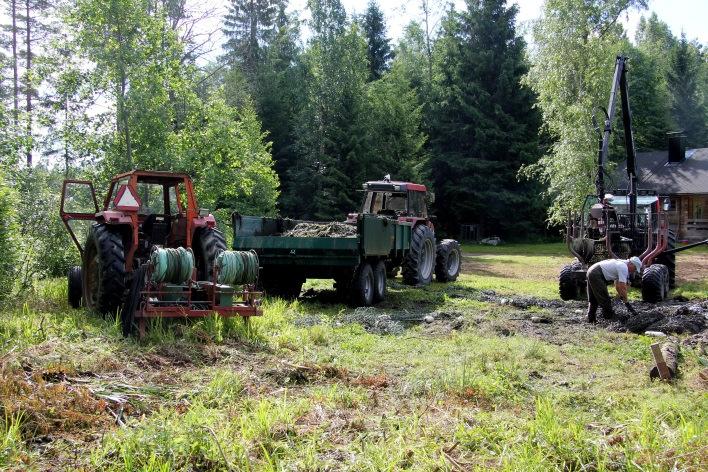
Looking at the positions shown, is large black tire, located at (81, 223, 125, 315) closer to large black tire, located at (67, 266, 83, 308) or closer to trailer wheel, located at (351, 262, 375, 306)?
large black tire, located at (67, 266, 83, 308)

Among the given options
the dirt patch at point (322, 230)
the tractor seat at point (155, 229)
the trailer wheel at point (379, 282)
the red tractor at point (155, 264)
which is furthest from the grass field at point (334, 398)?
the dirt patch at point (322, 230)

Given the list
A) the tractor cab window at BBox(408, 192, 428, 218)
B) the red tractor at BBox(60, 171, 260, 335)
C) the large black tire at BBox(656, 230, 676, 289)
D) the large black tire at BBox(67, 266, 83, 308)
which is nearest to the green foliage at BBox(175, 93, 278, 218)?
the tractor cab window at BBox(408, 192, 428, 218)

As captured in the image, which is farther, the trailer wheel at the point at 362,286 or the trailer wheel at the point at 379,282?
the trailer wheel at the point at 379,282

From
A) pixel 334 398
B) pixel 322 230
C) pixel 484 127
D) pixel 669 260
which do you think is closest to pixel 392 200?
pixel 322 230

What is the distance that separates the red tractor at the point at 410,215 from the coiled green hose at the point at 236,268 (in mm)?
5527

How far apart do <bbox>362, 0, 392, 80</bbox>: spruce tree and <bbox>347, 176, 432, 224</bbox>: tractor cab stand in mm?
30322

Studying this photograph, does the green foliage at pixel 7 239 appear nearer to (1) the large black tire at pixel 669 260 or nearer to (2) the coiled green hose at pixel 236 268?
(2) the coiled green hose at pixel 236 268

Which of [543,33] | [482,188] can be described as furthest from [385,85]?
[543,33]

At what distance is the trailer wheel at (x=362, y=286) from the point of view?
1151 centimetres

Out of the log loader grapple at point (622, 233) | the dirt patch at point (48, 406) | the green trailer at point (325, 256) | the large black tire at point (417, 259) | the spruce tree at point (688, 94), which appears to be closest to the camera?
the dirt patch at point (48, 406)

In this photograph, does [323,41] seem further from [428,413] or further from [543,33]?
[428,413]

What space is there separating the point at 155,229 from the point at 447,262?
8.26 meters

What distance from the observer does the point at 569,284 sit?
12.9 metres

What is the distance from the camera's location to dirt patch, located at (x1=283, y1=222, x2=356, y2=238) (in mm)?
12039
